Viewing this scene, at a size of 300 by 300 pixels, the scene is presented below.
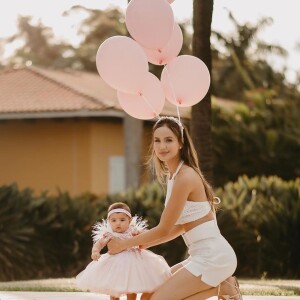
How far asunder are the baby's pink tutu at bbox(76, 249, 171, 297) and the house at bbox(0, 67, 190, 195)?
53.6 ft

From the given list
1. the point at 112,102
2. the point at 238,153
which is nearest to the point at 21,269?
the point at 112,102

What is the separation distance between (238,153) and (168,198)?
674 inches

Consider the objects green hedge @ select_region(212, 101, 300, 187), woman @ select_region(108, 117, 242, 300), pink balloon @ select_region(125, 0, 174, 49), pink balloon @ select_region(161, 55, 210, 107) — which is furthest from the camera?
green hedge @ select_region(212, 101, 300, 187)

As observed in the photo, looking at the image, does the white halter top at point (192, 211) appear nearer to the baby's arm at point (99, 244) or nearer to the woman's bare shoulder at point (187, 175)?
the woman's bare shoulder at point (187, 175)

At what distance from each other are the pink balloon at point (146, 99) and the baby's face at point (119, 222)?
1531 millimetres

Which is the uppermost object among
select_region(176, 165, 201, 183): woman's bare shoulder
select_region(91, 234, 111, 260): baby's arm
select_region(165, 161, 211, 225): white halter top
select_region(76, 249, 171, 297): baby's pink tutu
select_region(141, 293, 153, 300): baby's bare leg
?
select_region(176, 165, 201, 183): woman's bare shoulder

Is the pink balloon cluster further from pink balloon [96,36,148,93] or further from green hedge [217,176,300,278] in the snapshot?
green hedge [217,176,300,278]

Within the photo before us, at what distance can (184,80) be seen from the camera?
8812mm

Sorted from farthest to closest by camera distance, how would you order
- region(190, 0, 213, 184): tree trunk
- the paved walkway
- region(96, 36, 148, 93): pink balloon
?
region(190, 0, 213, 184): tree trunk → the paved walkway → region(96, 36, 148, 93): pink balloon

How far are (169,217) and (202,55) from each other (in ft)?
22.1

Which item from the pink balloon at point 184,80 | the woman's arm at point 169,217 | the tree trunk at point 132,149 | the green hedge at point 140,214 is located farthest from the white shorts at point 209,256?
the tree trunk at point 132,149

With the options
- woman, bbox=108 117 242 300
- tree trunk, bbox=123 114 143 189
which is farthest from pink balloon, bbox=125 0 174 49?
tree trunk, bbox=123 114 143 189

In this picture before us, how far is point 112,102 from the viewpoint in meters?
23.2

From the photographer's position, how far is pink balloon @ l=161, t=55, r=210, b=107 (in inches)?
348
